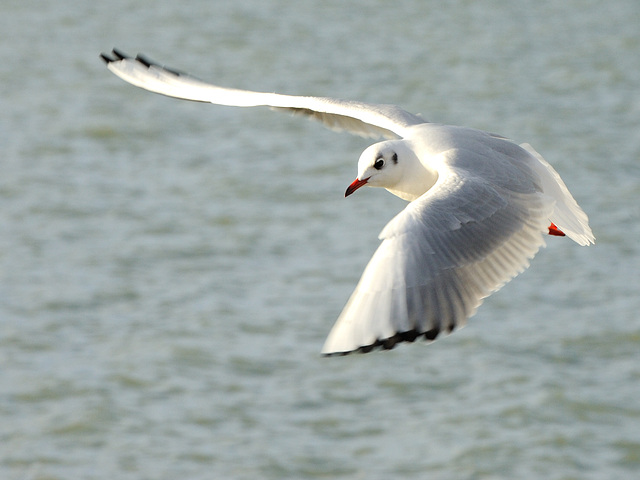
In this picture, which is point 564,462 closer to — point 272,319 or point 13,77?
point 272,319

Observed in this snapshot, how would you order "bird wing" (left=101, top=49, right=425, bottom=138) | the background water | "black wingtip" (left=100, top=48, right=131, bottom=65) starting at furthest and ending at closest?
the background water → "black wingtip" (left=100, top=48, right=131, bottom=65) → "bird wing" (left=101, top=49, right=425, bottom=138)

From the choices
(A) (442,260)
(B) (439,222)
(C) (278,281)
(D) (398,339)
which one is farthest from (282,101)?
(C) (278,281)

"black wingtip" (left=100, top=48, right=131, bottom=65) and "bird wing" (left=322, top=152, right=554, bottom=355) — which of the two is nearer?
"bird wing" (left=322, top=152, right=554, bottom=355)

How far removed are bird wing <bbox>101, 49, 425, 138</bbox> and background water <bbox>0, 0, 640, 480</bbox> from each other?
4368 mm

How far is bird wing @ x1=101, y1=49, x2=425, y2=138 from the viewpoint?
5816 millimetres

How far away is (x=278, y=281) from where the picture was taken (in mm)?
12570

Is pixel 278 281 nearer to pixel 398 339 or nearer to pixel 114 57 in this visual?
pixel 114 57

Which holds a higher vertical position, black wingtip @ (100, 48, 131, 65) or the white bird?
black wingtip @ (100, 48, 131, 65)

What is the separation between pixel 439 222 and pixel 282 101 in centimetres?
170

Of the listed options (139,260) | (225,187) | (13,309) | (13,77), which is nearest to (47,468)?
(13,309)

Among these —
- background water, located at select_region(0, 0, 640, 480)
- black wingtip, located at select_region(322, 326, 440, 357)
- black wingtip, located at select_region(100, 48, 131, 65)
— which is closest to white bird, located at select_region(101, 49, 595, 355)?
black wingtip, located at select_region(322, 326, 440, 357)

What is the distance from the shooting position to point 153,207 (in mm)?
14617

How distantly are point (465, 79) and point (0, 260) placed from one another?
951 cm

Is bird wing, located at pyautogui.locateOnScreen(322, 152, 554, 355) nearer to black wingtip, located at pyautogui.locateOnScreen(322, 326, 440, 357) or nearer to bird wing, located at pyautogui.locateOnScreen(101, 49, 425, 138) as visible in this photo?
black wingtip, located at pyautogui.locateOnScreen(322, 326, 440, 357)
